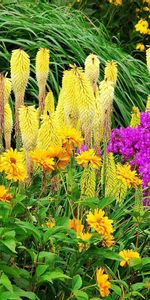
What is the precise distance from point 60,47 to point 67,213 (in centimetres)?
237

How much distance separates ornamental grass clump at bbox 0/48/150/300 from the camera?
2.45 meters

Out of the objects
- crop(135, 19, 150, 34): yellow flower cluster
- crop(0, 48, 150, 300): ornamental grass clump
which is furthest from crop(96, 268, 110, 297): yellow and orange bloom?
crop(135, 19, 150, 34): yellow flower cluster

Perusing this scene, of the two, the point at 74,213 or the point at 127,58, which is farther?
the point at 127,58

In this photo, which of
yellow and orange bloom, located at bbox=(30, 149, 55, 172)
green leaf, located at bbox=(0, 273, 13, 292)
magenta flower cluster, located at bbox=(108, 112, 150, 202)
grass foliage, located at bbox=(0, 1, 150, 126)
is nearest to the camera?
green leaf, located at bbox=(0, 273, 13, 292)

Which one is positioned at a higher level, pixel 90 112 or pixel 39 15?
pixel 39 15

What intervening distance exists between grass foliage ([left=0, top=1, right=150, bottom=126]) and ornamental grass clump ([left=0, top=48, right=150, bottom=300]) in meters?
1.75

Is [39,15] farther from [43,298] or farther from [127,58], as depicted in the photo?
[43,298]

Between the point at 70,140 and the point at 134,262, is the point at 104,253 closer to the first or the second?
the point at 134,262

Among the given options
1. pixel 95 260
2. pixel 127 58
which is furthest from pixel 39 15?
pixel 95 260

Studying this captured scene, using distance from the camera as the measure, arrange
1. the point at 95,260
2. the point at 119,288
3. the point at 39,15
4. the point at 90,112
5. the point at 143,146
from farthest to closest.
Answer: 1. the point at 39,15
2. the point at 143,146
3. the point at 90,112
4. the point at 95,260
5. the point at 119,288

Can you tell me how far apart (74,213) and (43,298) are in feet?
1.56

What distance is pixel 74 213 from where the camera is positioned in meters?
3.02

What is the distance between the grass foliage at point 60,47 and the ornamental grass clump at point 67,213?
1.75 metres

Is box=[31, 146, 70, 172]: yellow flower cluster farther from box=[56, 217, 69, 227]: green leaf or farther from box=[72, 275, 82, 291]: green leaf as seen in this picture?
box=[72, 275, 82, 291]: green leaf
